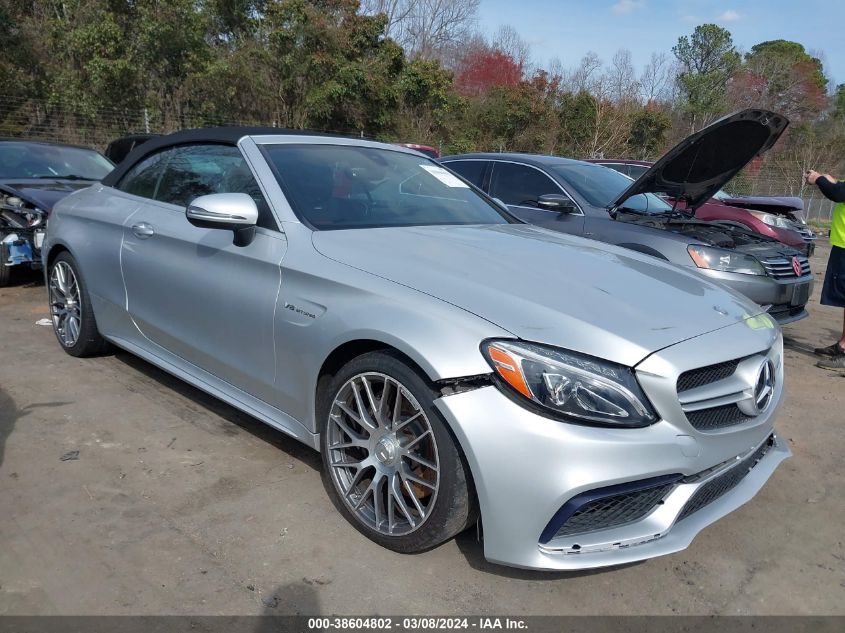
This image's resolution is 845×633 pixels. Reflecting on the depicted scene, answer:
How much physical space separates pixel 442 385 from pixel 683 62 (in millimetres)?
44723

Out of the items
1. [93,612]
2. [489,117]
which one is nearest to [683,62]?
[489,117]

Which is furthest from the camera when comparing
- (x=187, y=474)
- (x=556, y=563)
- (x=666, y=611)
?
(x=187, y=474)

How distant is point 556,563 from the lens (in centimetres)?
210

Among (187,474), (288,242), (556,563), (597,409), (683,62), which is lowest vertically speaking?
(187,474)

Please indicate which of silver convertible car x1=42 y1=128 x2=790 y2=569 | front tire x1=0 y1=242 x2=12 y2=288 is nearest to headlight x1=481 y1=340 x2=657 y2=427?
silver convertible car x1=42 y1=128 x2=790 y2=569

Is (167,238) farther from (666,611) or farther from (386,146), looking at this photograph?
(666,611)

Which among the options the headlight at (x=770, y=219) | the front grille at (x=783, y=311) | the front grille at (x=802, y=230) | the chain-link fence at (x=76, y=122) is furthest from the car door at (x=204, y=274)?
the chain-link fence at (x=76, y=122)

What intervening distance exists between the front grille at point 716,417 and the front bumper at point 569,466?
0.13 feet

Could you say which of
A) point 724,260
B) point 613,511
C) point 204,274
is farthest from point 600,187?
point 613,511

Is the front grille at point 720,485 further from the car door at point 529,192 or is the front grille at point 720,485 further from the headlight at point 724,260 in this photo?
the car door at point 529,192

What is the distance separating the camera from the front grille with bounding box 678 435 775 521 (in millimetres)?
2275

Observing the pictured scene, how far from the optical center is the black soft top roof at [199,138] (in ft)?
11.4

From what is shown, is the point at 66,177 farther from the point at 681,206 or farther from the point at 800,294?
the point at 800,294

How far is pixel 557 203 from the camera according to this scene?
18.5 feet
